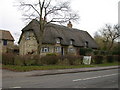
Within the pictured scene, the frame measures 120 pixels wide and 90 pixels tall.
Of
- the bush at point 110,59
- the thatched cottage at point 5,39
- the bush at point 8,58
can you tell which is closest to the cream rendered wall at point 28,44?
the thatched cottage at point 5,39

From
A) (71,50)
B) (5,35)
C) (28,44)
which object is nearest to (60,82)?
(28,44)

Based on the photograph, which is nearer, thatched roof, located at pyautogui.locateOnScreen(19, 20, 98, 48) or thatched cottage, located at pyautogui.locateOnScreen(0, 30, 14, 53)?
thatched roof, located at pyautogui.locateOnScreen(19, 20, 98, 48)

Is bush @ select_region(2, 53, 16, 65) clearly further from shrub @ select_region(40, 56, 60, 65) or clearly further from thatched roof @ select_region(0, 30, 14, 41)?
thatched roof @ select_region(0, 30, 14, 41)

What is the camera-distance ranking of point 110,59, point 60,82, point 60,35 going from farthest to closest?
point 60,35 → point 110,59 → point 60,82

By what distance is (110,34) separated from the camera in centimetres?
6575

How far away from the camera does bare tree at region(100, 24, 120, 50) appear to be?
6378cm

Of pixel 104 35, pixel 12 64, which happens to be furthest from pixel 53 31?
Answer: pixel 104 35

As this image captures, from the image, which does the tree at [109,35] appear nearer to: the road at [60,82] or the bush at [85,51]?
the bush at [85,51]

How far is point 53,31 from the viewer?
153 feet

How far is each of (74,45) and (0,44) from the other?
21.4 meters

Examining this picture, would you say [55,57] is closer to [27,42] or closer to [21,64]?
[21,64]

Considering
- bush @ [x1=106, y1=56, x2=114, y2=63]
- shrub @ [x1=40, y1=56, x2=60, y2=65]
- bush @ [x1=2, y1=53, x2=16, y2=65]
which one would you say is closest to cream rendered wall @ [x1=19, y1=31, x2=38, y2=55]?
bush @ [x1=106, y1=56, x2=114, y2=63]

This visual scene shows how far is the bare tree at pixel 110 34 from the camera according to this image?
6378 centimetres

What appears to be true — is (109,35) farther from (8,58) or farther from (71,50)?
(8,58)
